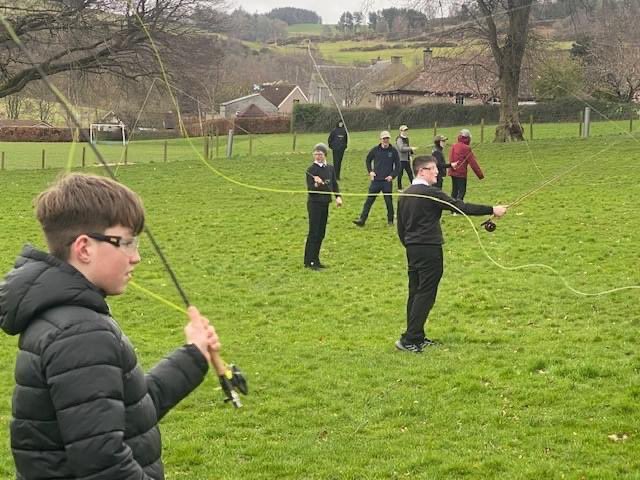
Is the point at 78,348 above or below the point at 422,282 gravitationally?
above

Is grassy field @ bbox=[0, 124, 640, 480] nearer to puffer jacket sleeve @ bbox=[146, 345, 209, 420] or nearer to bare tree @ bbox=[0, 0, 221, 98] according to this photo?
puffer jacket sleeve @ bbox=[146, 345, 209, 420]

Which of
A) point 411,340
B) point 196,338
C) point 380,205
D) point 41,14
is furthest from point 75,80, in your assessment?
point 196,338

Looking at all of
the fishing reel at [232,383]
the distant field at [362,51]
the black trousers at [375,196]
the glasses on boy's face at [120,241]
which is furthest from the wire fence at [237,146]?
the glasses on boy's face at [120,241]

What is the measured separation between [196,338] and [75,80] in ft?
87.1

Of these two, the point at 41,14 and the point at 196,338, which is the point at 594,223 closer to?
the point at 196,338

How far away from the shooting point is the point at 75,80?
91.6ft

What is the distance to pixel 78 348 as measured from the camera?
242 cm

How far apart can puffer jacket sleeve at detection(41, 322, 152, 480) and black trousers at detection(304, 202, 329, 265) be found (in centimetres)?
1040

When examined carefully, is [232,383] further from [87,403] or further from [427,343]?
[427,343]

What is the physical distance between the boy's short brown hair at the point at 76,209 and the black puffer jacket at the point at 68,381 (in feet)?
0.25

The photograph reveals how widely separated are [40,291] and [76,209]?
26 centimetres

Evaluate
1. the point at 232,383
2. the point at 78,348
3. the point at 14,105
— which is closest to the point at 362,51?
the point at 14,105

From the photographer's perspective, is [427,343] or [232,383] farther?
[427,343]

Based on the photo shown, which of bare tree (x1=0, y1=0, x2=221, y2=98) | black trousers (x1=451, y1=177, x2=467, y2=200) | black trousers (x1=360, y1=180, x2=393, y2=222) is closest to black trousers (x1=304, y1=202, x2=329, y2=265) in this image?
black trousers (x1=360, y1=180, x2=393, y2=222)
